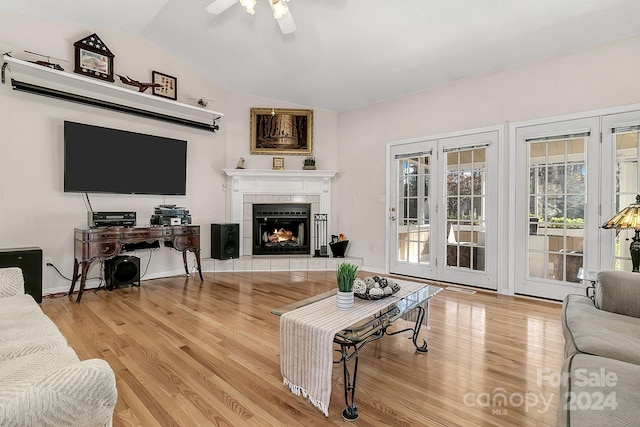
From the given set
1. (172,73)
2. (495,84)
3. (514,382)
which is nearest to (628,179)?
(495,84)

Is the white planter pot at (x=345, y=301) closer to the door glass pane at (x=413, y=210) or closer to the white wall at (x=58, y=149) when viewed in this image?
the door glass pane at (x=413, y=210)

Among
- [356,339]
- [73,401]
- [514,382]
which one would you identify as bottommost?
[514,382]

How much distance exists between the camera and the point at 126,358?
2215mm

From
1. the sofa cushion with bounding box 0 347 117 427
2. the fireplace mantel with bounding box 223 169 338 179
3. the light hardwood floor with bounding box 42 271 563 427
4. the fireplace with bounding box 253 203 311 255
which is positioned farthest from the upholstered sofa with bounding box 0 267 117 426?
the fireplace with bounding box 253 203 311 255

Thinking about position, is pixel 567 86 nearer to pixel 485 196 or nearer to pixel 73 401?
pixel 485 196

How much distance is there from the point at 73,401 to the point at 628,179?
455 cm

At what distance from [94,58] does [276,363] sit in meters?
4.17

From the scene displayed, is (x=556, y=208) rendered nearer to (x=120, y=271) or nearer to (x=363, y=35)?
(x=363, y=35)

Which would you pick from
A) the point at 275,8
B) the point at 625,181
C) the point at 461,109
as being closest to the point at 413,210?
the point at 461,109

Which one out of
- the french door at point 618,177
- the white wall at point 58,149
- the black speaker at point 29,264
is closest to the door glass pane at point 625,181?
the french door at point 618,177

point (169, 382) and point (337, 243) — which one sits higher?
point (337, 243)

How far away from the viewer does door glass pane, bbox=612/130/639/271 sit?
3.30m

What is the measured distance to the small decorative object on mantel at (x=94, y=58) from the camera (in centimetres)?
388

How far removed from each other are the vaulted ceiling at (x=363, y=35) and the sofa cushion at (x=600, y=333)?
107 inches
